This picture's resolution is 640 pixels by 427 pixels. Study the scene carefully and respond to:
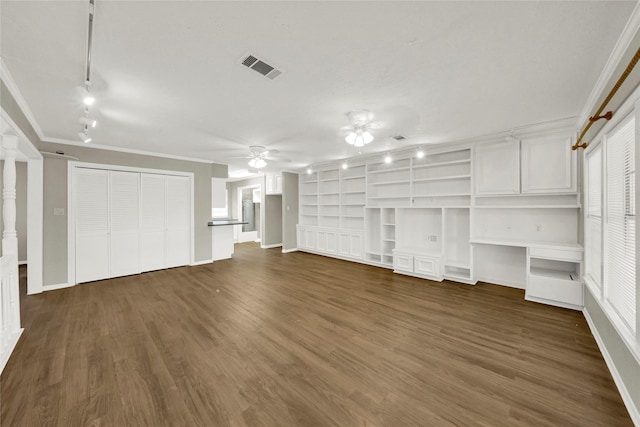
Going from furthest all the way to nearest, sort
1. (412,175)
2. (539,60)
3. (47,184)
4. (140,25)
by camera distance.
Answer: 1. (412,175)
2. (47,184)
3. (539,60)
4. (140,25)

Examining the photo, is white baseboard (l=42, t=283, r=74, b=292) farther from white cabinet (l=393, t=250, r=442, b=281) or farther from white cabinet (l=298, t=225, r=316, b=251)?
white cabinet (l=393, t=250, r=442, b=281)

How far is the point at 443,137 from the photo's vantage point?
170 inches

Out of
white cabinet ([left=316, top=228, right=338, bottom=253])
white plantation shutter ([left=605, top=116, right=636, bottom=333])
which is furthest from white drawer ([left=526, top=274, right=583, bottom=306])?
white cabinet ([left=316, top=228, right=338, bottom=253])

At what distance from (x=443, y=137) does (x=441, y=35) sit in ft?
9.46

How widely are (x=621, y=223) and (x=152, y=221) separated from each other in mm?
7132

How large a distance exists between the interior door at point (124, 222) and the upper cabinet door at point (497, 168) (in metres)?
6.92

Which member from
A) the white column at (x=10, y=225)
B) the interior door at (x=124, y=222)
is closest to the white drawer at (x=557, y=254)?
the white column at (x=10, y=225)

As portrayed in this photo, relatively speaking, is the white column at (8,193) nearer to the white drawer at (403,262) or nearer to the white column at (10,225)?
the white column at (10,225)

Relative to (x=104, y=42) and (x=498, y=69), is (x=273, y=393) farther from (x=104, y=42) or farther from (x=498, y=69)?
(x=498, y=69)

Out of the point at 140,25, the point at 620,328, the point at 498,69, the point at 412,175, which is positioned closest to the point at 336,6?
the point at 140,25

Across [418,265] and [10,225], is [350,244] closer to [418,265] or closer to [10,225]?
[418,265]

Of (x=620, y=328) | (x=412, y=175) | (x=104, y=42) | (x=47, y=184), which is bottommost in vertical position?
(x=620, y=328)

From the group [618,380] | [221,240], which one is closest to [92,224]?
[221,240]

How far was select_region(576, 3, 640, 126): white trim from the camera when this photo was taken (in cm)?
160
